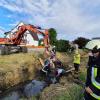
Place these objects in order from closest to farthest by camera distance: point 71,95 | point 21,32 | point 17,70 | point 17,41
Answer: point 71,95
point 17,70
point 21,32
point 17,41

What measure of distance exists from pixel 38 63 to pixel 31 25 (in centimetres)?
582

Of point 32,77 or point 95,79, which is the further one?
point 32,77

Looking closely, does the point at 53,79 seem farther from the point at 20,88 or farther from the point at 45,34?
the point at 45,34

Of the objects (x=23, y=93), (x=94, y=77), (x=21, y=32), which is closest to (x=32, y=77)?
(x=23, y=93)

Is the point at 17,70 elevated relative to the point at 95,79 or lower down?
lower down

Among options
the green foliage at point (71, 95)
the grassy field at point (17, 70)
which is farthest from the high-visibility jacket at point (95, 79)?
the grassy field at point (17, 70)

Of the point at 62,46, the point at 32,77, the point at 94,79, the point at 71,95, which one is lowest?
the point at 32,77

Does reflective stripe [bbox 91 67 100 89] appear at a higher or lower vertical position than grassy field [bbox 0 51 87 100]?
higher

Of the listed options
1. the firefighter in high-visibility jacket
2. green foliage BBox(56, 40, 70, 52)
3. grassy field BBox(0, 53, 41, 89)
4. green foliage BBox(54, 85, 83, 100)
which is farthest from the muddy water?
green foliage BBox(56, 40, 70, 52)

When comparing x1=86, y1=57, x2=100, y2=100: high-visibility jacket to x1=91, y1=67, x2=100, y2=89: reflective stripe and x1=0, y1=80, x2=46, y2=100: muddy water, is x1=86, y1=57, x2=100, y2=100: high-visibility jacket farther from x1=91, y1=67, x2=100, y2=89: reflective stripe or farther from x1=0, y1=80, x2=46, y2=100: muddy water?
x1=0, y1=80, x2=46, y2=100: muddy water

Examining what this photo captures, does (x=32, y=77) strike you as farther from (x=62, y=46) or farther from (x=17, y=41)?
(x=62, y=46)

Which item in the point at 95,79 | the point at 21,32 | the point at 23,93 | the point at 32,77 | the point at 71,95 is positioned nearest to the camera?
the point at 95,79

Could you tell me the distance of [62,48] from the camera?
4503 centimetres

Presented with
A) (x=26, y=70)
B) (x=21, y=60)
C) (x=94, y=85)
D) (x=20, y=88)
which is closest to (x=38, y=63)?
(x=21, y=60)
